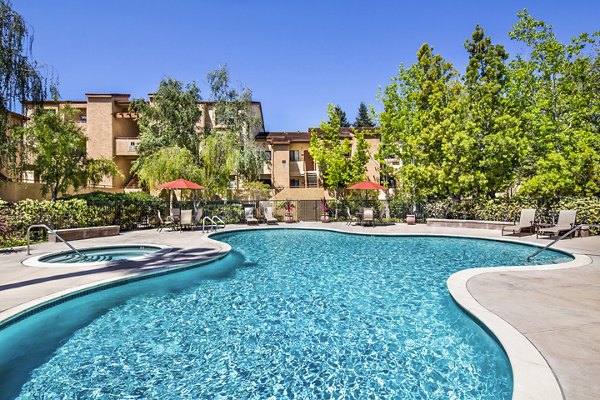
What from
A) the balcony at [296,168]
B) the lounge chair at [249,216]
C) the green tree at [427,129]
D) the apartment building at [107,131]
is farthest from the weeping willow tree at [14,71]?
the balcony at [296,168]

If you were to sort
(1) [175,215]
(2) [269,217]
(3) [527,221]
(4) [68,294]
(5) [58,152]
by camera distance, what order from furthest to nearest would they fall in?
(2) [269,217], (1) [175,215], (5) [58,152], (3) [527,221], (4) [68,294]

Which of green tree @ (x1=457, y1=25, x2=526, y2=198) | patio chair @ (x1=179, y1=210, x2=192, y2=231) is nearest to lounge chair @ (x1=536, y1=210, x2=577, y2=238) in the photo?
green tree @ (x1=457, y1=25, x2=526, y2=198)

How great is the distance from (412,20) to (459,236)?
11.5 meters

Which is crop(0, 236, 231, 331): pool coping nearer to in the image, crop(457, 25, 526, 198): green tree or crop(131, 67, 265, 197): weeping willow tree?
crop(457, 25, 526, 198): green tree

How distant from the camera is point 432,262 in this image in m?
11.1

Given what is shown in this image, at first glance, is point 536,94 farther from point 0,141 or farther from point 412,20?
point 0,141

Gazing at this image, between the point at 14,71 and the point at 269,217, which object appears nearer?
the point at 14,71

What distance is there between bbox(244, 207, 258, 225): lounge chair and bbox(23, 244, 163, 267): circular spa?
9456 mm

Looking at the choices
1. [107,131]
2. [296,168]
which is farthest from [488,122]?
[107,131]

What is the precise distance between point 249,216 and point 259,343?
58.3ft

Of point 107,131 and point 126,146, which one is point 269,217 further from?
point 107,131

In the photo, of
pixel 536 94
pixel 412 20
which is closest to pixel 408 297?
pixel 412 20

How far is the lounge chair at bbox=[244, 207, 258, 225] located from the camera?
22469 mm

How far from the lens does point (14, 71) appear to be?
14336mm
